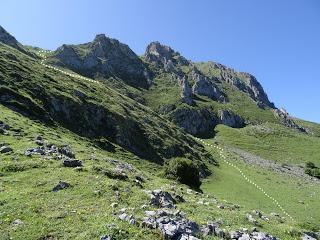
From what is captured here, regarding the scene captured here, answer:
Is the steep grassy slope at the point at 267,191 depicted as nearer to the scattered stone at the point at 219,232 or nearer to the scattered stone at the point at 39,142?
the scattered stone at the point at 39,142

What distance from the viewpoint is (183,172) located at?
57375mm

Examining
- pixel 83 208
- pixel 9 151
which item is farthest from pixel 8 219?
pixel 9 151

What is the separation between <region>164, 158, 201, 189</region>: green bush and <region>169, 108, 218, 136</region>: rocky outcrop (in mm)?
123870

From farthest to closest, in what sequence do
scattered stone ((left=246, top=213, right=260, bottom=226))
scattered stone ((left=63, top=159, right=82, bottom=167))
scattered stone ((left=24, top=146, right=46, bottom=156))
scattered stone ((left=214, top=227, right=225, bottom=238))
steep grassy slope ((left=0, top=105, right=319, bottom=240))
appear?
1. scattered stone ((left=24, top=146, right=46, bottom=156))
2. scattered stone ((left=63, top=159, right=82, bottom=167))
3. scattered stone ((left=246, top=213, right=260, bottom=226))
4. scattered stone ((left=214, top=227, right=225, bottom=238))
5. steep grassy slope ((left=0, top=105, right=319, bottom=240))

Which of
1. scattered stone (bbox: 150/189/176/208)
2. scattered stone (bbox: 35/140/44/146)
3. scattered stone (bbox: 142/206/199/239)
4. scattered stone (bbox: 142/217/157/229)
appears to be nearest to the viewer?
scattered stone (bbox: 142/206/199/239)

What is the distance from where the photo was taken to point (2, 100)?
6294 cm

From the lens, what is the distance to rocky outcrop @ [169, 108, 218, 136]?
186 m

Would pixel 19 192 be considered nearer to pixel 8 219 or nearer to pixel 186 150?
pixel 8 219

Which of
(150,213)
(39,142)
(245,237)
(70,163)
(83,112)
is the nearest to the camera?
(245,237)

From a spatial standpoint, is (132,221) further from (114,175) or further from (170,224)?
(114,175)

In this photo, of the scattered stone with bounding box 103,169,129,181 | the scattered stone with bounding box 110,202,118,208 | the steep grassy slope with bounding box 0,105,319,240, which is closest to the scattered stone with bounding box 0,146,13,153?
the steep grassy slope with bounding box 0,105,319,240

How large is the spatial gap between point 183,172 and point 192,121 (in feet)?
442

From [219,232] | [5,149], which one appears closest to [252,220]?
[219,232]

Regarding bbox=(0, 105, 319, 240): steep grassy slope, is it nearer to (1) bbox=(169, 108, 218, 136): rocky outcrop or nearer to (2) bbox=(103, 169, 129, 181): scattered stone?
(2) bbox=(103, 169, 129, 181): scattered stone
